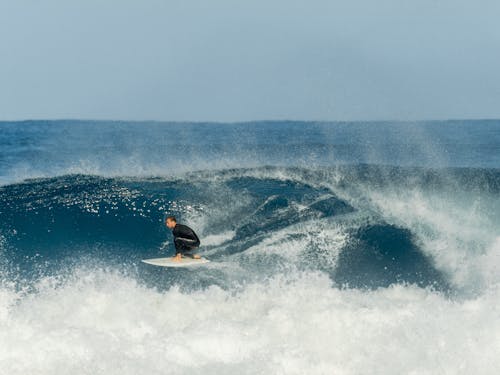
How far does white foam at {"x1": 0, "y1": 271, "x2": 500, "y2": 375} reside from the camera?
8.85m

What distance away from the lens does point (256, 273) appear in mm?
12602

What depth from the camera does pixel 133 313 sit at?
35.1ft

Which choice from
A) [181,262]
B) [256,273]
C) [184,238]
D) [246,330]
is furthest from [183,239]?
[246,330]

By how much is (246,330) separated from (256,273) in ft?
9.00

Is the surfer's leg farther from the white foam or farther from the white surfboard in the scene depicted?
the white foam

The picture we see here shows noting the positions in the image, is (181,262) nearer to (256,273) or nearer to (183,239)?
(183,239)

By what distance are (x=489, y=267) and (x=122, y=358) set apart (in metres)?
8.35

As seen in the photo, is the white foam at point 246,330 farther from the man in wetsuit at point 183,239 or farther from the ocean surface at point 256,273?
the man in wetsuit at point 183,239

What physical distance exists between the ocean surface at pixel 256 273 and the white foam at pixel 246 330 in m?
0.03

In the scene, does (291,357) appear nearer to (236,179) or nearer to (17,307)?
(17,307)

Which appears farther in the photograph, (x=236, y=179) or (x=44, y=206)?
(x=236, y=179)

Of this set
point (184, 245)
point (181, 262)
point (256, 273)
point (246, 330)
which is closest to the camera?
point (246, 330)

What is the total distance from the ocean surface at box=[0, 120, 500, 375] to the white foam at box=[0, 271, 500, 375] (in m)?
0.03

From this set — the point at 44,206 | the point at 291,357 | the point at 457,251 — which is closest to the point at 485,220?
the point at 457,251
